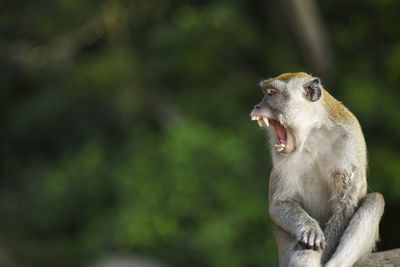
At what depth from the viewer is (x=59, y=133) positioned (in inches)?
492

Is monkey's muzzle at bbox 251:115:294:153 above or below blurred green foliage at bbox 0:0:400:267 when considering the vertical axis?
below

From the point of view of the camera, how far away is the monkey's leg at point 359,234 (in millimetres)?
3850

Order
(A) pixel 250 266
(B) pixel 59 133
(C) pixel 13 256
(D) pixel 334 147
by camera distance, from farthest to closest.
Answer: (B) pixel 59 133 < (C) pixel 13 256 < (A) pixel 250 266 < (D) pixel 334 147

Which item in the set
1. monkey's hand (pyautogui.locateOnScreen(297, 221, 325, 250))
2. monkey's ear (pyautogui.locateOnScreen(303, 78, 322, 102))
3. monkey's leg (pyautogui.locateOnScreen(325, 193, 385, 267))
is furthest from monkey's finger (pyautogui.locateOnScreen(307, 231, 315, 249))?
monkey's ear (pyautogui.locateOnScreen(303, 78, 322, 102))

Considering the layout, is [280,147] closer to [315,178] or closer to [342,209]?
[315,178]

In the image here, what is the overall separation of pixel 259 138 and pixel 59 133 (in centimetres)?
436

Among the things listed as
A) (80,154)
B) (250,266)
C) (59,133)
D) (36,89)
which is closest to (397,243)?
(250,266)

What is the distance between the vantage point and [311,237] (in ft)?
12.7

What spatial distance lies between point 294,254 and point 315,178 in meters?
0.50

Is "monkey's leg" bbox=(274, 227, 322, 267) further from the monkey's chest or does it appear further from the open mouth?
the open mouth

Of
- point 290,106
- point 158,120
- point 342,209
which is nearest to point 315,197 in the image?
point 342,209

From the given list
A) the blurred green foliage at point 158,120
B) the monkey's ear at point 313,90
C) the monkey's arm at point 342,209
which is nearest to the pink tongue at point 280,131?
the monkey's ear at point 313,90

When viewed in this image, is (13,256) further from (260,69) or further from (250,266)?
(260,69)

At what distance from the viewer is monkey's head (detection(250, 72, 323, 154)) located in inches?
157
